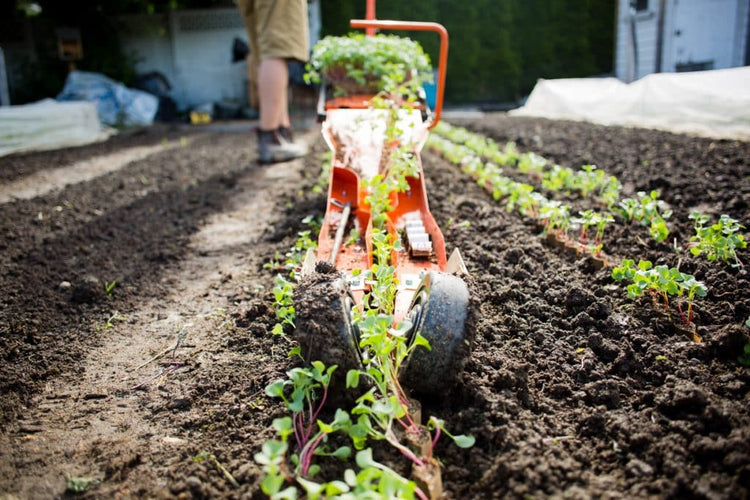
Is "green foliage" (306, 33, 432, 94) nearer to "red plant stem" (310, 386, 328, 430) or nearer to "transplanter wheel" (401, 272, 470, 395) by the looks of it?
"transplanter wheel" (401, 272, 470, 395)

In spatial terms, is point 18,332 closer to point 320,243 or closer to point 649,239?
point 320,243

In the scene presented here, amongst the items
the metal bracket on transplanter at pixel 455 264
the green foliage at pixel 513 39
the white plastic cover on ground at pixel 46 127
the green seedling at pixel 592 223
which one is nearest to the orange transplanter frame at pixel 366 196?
the metal bracket on transplanter at pixel 455 264

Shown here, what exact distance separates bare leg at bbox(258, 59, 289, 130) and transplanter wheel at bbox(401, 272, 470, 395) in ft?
13.2

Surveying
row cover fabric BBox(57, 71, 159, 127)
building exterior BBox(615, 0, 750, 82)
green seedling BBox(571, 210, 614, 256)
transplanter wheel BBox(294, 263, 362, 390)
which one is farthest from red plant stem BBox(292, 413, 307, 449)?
building exterior BBox(615, 0, 750, 82)

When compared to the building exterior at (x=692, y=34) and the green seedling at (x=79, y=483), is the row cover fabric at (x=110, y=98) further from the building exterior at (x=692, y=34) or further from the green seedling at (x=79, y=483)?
the green seedling at (x=79, y=483)

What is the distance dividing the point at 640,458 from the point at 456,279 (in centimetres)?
74

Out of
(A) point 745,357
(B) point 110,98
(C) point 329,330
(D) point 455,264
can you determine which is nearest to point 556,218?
(D) point 455,264

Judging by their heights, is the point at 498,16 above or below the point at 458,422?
above

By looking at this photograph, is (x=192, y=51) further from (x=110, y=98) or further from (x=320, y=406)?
(x=320, y=406)

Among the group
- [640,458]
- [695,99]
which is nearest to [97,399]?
[640,458]

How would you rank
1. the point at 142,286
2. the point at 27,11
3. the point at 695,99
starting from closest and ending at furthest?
the point at 142,286 < the point at 695,99 < the point at 27,11

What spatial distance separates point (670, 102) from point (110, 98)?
33.8 feet

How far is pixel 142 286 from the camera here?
3.12 metres

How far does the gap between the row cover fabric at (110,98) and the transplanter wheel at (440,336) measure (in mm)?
10900
